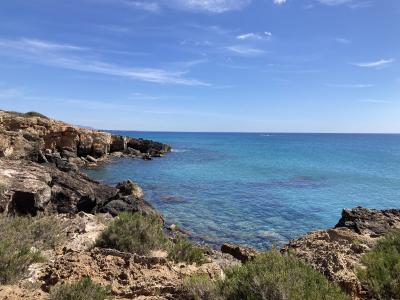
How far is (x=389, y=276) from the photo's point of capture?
5816 millimetres

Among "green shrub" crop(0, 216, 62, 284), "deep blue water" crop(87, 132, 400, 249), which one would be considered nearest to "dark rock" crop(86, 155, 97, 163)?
"deep blue water" crop(87, 132, 400, 249)

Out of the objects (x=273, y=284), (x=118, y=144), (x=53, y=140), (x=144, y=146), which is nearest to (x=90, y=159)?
(x=53, y=140)

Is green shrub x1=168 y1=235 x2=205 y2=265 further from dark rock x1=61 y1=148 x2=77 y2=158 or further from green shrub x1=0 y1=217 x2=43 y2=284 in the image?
dark rock x1=61 y1=148 x2=77 y2=158

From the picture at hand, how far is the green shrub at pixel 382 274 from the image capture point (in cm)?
571

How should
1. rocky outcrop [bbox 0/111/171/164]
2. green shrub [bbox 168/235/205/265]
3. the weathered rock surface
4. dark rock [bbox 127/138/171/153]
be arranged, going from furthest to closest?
dark rock [bbox 127/138/171/153], rocky outcrop [bbox 0/111/171/164], green shrub [bbox 168/235/205/265], the weathered rock surface

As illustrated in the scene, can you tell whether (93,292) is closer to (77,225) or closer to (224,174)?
(77,225)

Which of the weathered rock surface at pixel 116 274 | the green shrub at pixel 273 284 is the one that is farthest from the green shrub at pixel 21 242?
the green shrub at pixel 273 284

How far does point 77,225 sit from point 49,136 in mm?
39976

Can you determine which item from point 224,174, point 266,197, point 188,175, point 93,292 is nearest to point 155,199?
point 266,197

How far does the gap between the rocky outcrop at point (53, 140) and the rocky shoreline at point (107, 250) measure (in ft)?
0.60

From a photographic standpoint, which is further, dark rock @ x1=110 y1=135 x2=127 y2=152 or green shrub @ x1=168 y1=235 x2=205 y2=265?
dark rock @ x1=110 y1=135 x2=127 y2=152

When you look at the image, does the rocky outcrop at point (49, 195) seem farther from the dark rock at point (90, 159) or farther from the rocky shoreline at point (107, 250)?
the dark rock at point (90, 159)

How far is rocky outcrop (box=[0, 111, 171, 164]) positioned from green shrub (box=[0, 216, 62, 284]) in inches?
734

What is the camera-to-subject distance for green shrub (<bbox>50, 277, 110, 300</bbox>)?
527cm
